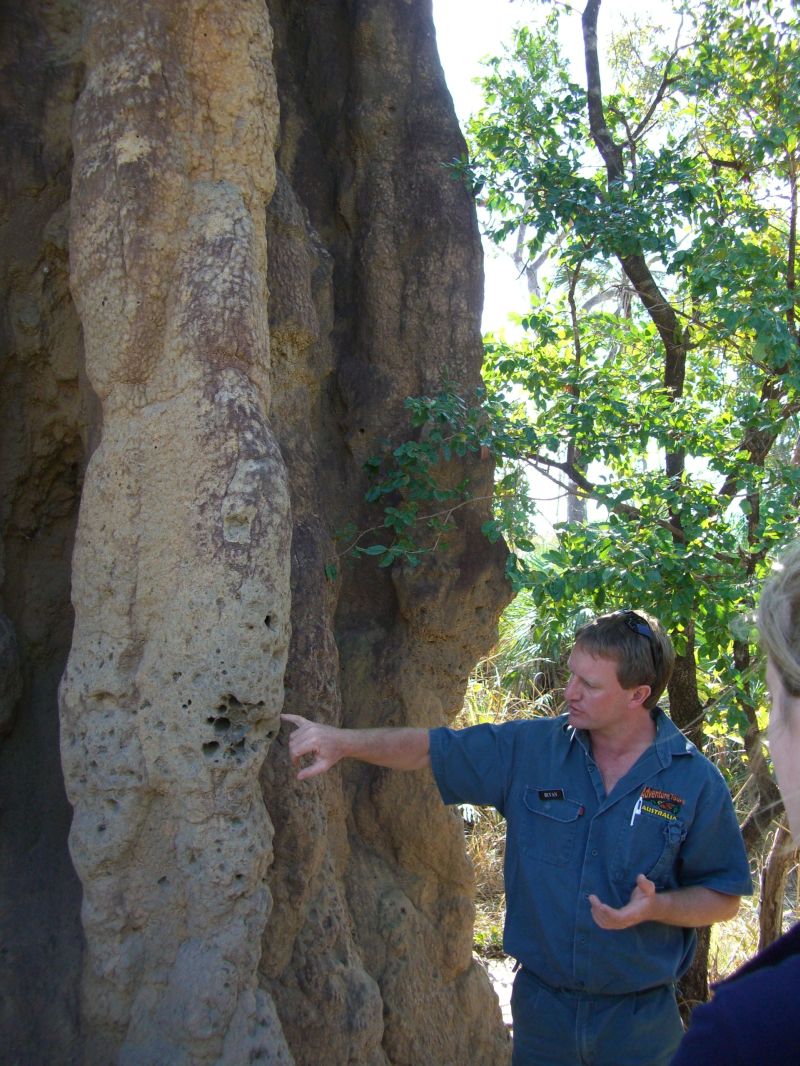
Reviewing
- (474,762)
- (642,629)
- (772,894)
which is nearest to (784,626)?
(642,629)

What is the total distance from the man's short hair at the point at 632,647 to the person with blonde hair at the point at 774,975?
167 centimetres

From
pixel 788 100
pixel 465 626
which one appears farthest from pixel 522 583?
pixel 788 100

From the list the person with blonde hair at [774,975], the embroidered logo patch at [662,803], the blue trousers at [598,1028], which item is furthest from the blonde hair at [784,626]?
the blue trousers at [598,1028]

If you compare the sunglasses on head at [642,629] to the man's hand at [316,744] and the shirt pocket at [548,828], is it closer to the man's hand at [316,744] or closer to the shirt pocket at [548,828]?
the shirt pocket at [548,828]

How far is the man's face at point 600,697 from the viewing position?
3064mm

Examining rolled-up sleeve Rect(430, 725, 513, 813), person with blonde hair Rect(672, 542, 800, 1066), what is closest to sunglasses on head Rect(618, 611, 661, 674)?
rolled-up sleeve Rect(430, 725, 513, 813)

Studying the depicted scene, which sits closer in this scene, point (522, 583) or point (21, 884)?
point (21, 884)

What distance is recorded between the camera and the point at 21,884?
3252 millimetres

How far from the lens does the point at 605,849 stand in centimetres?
296

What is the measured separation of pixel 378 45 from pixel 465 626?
2.23 meters

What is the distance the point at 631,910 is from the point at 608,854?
224 millimetres

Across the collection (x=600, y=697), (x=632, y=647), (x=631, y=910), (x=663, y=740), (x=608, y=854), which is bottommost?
(x=631, y=910)

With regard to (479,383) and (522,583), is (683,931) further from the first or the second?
(479,383)

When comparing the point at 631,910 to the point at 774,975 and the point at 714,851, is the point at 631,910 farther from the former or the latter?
the point at 774,975
